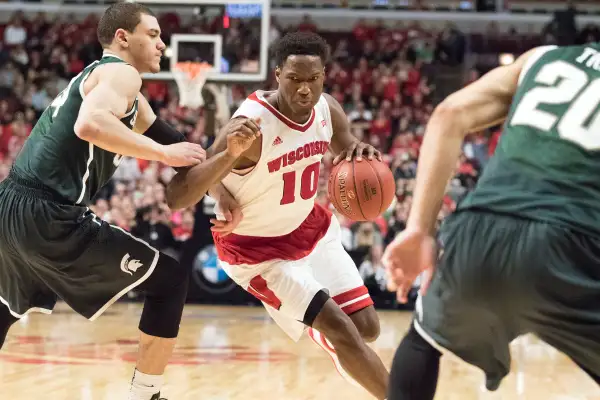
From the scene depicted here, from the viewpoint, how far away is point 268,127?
4.78m

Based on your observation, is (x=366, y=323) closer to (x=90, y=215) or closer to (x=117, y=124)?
(x=90, y=215)

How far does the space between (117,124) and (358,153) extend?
1436 millimetres

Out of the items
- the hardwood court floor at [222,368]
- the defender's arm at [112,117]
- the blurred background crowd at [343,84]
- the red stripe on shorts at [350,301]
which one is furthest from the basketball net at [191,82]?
the defender's arm at [112,117]

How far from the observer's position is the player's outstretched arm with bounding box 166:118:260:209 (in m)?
4.19

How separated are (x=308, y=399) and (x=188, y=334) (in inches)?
153

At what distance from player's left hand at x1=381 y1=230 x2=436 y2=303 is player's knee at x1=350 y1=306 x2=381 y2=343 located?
223 cm

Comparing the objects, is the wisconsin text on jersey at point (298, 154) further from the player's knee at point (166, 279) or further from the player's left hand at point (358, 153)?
the player's knee at point (166, 279)

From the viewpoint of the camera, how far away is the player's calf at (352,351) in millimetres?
4430

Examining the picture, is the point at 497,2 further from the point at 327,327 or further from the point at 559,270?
the point at 559,270

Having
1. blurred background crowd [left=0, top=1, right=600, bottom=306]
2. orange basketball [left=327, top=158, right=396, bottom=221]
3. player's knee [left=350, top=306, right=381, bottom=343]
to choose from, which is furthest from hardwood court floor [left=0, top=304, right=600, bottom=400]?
blurred background crowd [left=0, top=1, right=600, bottom=306]

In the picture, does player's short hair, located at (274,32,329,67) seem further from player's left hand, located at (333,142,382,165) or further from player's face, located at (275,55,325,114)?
player's left hand, located at (333,142,382,165)

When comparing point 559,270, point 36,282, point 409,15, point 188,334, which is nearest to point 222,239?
point 36,282

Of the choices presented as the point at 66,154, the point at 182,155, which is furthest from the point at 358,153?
the point at 66,154

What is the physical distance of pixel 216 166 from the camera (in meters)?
4.26
